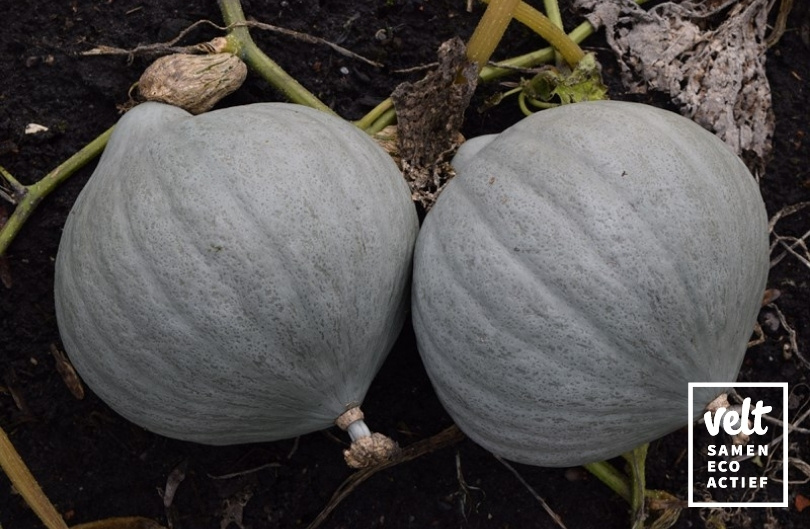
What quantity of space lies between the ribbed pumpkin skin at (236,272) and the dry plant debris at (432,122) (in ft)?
0.61

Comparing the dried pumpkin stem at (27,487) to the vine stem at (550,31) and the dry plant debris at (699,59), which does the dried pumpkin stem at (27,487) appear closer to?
the vine stem at (550,31)

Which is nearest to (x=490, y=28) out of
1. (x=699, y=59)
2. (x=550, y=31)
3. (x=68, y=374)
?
(x=550, y=31)

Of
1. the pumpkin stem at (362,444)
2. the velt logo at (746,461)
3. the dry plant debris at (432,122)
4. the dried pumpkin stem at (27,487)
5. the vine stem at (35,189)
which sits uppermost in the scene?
the dry plant debris at (432,122)

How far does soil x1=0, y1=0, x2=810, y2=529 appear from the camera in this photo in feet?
5.90

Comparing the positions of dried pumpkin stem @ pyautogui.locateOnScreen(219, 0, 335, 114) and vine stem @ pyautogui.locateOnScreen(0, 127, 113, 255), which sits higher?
dried pumpkin stem @ pyautogui.locateOnScreen(219, 0, 335, 114)

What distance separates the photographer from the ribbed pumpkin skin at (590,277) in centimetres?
124

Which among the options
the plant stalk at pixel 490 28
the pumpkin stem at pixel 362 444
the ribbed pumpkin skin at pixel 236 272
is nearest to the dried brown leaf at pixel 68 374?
the ribbed pumpkin skin at pixel 236 272

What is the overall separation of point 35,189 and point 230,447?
0.72m

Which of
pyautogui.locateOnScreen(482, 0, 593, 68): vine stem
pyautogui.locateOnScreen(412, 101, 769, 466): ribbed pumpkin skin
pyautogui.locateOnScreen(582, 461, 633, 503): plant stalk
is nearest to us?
pyautogui.locateOnScreen(412, 101, 769, 466): ribbed pumpkin skin

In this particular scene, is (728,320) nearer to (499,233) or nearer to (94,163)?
(499,233)

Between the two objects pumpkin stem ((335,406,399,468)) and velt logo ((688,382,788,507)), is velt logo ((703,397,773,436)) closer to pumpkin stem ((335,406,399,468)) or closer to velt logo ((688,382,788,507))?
velt logo ((688,382,788,507))

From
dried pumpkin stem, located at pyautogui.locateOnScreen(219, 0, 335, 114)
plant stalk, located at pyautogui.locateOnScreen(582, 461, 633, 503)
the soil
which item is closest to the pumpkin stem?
the soil

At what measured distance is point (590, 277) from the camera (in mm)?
1228

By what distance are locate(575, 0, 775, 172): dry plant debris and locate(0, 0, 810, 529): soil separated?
0.27ft
